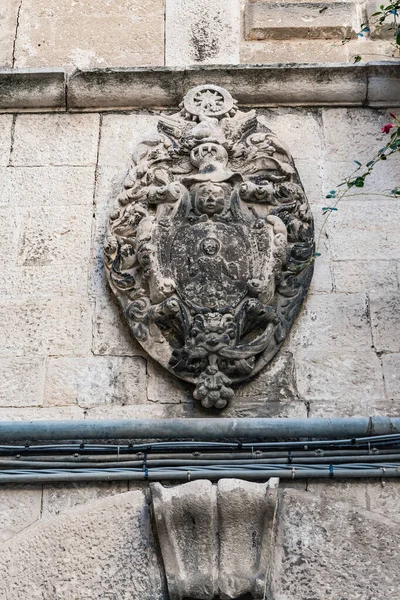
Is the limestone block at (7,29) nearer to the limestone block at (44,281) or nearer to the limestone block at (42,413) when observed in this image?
the limestone block at (44,281)

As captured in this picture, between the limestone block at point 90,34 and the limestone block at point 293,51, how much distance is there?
431 mm

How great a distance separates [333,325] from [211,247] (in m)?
0.58

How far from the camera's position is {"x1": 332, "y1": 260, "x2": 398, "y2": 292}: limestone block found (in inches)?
177

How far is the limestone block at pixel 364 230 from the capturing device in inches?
181

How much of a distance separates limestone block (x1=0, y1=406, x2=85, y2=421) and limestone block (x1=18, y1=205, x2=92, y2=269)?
0.67 meters

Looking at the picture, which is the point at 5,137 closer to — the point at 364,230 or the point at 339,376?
the point at 364,230

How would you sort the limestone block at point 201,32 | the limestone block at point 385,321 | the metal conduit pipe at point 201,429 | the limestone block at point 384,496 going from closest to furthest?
the limestone block at point 384,496 → the metal conduit pipe at point 201,429 → the limestone block at point 385,321 → the limestone block at point 201,32

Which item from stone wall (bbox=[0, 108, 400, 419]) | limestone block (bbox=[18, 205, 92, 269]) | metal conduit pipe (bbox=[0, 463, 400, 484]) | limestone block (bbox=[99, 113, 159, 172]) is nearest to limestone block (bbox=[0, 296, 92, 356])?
stone wall (bbox=[0, 108, 400, 419])

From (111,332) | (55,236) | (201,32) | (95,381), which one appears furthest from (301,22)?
(95,381)

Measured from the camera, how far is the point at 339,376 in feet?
14.0

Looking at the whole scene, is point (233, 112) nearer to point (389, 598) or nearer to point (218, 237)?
point (218, 237)

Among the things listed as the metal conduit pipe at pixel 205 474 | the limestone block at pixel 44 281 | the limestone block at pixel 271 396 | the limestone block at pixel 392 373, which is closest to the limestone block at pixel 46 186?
the limestone block at pixel 44 281

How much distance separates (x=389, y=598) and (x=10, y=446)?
1447 mm

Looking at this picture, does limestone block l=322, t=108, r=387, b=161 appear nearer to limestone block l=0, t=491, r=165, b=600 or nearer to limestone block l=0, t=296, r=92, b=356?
limestone block l=0, t=296, r=92, b=356
